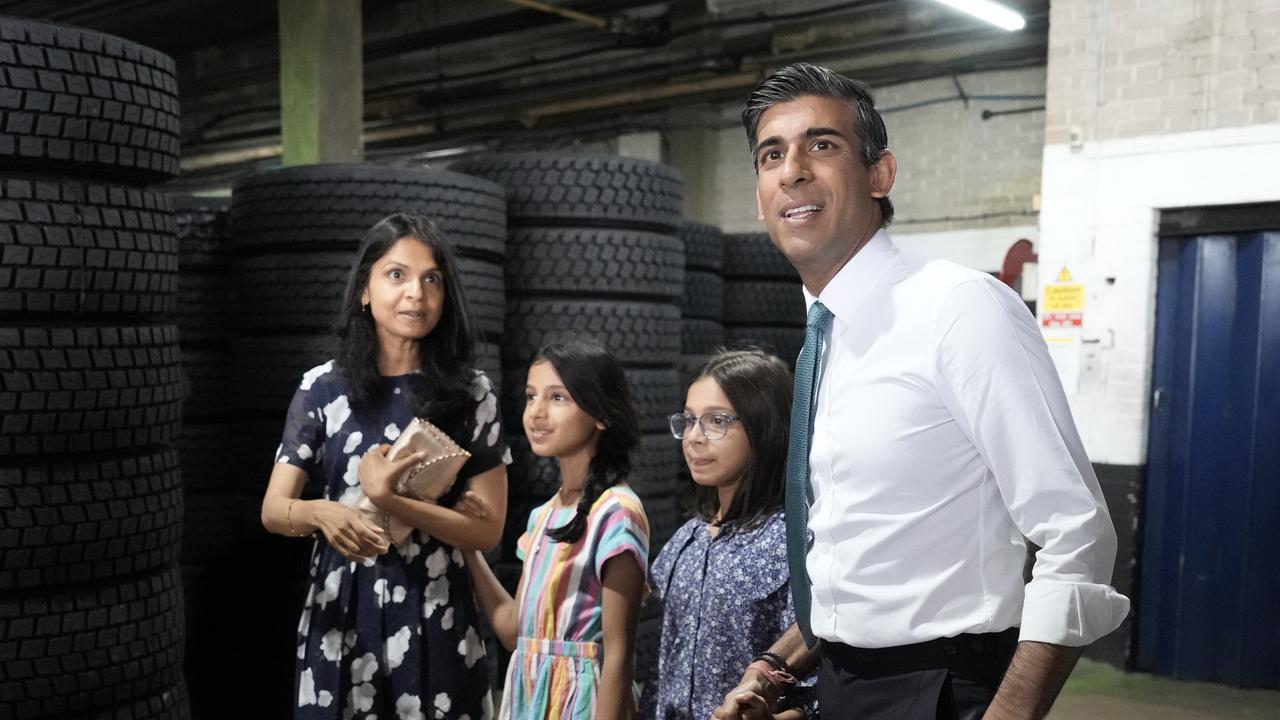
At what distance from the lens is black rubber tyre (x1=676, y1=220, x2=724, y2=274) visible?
606cm

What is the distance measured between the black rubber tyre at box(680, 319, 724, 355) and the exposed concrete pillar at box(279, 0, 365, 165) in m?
2.73

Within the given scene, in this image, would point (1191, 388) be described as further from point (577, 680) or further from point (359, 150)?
point (359, 150)

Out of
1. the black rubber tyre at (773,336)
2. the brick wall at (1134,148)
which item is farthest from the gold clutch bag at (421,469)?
the black rubber tyre at (773,336)

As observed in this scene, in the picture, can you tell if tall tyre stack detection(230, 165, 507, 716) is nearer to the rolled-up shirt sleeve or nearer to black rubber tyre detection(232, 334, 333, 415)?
black rubber tyre detection(232, 334, 333, 415)

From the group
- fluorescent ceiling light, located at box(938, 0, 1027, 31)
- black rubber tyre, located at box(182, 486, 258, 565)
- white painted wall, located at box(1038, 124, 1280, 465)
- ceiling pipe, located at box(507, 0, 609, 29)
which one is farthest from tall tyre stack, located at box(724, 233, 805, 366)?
black rubber tyre, located at box(182, 486, 258, 565)

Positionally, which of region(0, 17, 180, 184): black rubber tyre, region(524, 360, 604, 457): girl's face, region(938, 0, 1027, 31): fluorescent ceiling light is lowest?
region(524, 360, 604, 457): girl's face

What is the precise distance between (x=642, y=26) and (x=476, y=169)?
5.43 meters

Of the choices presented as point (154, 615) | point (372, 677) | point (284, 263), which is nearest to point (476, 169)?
point (284, 263)

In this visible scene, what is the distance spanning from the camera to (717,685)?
6.44ft

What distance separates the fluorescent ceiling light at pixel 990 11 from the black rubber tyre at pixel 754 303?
6.37 feet

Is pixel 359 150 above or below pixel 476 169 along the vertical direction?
above

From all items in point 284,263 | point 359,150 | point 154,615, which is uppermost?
point 359,150

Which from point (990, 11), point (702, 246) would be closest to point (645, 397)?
point (702, 246)

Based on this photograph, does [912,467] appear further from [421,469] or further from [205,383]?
[205,383]
